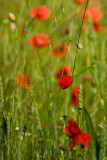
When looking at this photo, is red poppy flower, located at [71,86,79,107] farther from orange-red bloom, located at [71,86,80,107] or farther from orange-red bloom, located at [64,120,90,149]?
orange-red bloom, located at [64,120,90,149]

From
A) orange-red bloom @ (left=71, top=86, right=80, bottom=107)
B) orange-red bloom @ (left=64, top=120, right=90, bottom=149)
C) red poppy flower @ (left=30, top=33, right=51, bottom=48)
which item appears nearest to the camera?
orange-red bloom @ (left=64, top=120, right=90, bottom=149)

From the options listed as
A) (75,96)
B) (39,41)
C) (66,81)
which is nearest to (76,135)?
(66,81)

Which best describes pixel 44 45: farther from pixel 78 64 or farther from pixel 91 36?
pixel 91 36

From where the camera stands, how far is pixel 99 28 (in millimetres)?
1821

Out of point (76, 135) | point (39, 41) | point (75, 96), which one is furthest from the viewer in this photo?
point (39, 41)

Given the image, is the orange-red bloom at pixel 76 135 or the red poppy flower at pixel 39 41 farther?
the red poppy flower at pixel 39 41

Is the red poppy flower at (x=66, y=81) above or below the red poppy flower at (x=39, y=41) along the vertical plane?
below

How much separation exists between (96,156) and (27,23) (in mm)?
340

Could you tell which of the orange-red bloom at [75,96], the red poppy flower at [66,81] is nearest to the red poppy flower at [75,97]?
the orange-red bloom at [75,96]

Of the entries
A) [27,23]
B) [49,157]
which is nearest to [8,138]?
[49,157]

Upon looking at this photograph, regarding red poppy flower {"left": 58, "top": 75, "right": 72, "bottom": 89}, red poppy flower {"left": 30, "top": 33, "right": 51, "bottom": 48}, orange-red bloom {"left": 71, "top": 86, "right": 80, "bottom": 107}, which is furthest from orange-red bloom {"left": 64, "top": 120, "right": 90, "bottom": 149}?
red poppy flower {"left": 30, "top": 33, "right": 51, "bottom": 48}

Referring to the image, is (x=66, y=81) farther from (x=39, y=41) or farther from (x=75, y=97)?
(x=39, y=41)

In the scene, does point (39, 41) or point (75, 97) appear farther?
point (39, 41)

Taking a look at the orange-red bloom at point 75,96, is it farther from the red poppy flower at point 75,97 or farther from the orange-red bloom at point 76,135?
the orange-red bloom at point 76,135
